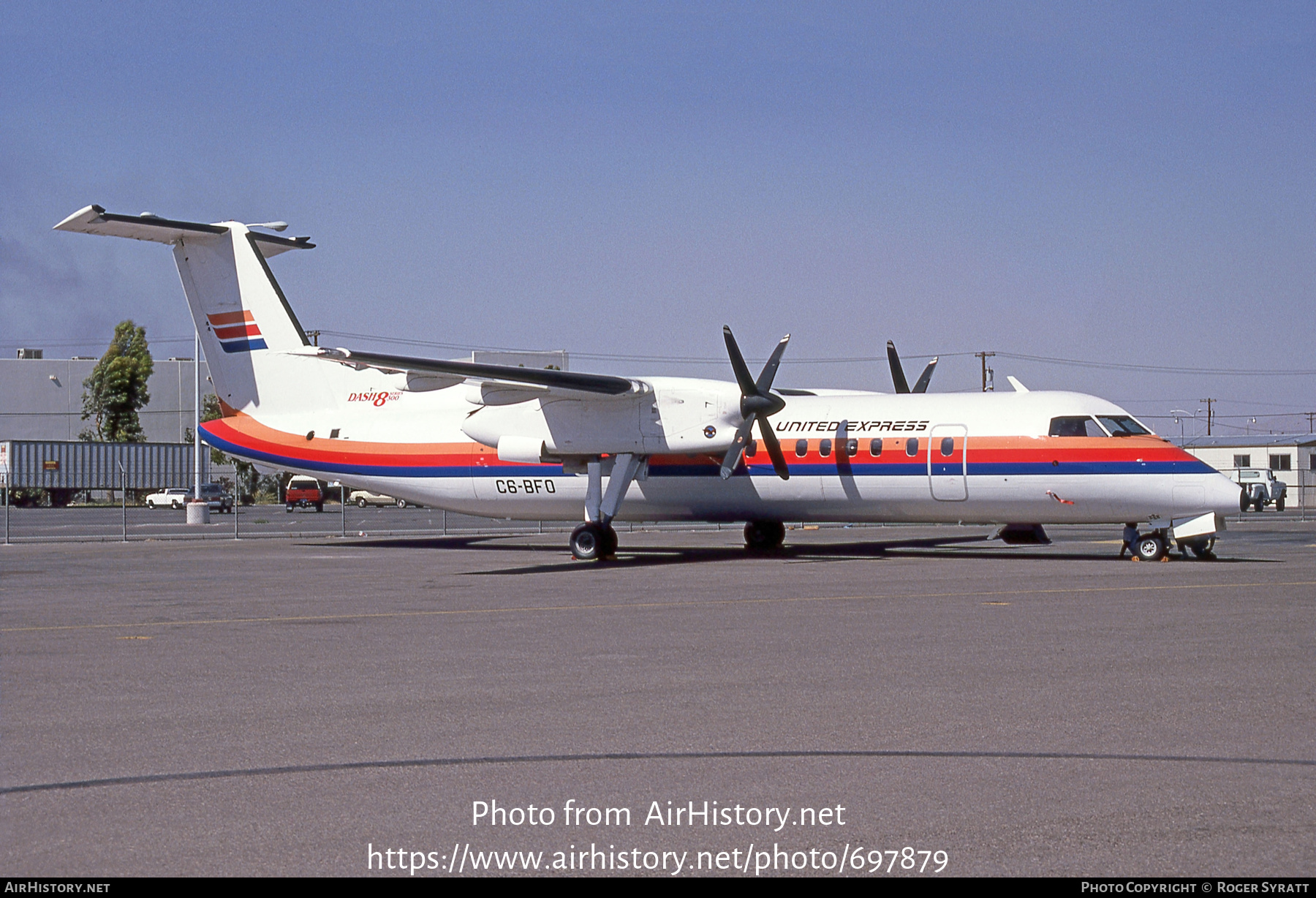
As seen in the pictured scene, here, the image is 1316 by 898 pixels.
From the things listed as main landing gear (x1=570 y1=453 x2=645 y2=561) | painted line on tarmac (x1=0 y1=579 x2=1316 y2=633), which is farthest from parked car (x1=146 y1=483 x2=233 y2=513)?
painted line on tarmac (x1=0 y1=579 x2=1316 y2=633)

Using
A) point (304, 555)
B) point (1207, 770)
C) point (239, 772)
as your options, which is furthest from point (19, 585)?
point (1207, 770)

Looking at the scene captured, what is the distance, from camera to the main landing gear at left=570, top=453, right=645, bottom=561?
1088 inches

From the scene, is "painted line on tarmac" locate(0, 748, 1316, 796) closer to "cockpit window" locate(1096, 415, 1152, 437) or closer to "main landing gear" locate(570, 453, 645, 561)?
"cockpit window" locate(1096, 415, 1152, 437)

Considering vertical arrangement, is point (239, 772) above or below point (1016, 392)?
below

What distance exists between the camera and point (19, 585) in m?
21.0

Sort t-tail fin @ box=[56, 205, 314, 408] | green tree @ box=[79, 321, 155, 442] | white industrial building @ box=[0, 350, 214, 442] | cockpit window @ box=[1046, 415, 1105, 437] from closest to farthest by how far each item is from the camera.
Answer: cockpit window @ box=[1046, 415, 1105, 437], t-tail fin @ box=[56, 205, 314, 408], green tree @ box=[79, 321, 155, 442], white industrial building @ box=[0, 350, 214, 442]

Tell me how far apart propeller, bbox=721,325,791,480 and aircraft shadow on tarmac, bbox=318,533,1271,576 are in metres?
2.38

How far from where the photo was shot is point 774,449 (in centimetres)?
2747

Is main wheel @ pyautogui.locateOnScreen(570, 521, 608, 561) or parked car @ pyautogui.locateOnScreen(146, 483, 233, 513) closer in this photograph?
main wheel @ pyautogui.locateOnScreen(570, 521, 608, 561)

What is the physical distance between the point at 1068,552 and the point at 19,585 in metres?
21.3

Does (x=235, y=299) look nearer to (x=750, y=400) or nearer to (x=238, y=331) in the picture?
(x=238, y=331)

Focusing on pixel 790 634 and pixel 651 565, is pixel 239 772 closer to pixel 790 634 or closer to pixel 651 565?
pixel 790 634

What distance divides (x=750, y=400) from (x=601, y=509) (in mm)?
4131

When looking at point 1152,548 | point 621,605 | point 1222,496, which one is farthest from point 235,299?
point 1222,496
